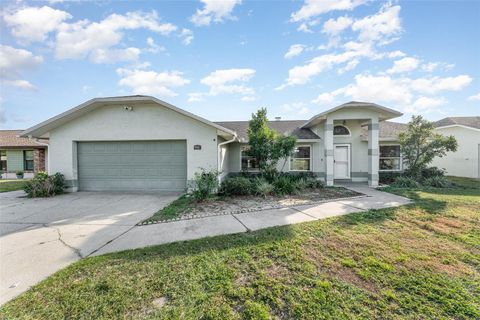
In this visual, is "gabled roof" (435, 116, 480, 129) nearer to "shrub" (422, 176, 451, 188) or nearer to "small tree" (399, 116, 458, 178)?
"small tree" (399, 116, 458, 178)

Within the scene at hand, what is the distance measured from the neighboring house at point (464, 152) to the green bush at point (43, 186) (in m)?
23.5

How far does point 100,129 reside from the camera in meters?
9.34

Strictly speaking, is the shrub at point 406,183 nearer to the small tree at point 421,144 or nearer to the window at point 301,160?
the small tree at point 421,144

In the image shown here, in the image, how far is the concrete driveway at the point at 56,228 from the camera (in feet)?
10.4

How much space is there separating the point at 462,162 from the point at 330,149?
Answer: 11.8m

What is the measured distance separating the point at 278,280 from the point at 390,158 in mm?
13216

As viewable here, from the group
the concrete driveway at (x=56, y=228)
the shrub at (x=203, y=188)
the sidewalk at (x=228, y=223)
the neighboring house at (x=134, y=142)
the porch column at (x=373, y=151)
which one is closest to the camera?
the concrete driveway at (x=56, y=228)

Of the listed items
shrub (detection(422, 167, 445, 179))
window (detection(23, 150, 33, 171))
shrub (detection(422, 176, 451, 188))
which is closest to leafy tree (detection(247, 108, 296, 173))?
shrub (detection(422, 176, 451, 188))

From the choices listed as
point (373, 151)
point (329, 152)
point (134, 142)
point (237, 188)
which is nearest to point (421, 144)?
point (373, 151)

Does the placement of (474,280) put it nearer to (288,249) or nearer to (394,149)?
(288,249)

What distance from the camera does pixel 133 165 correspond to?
952cm

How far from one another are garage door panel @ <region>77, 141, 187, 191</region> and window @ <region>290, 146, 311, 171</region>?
658 cm

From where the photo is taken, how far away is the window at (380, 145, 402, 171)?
1248cm

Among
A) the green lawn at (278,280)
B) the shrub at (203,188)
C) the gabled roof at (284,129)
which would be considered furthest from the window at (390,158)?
the shrub at (203,188)
